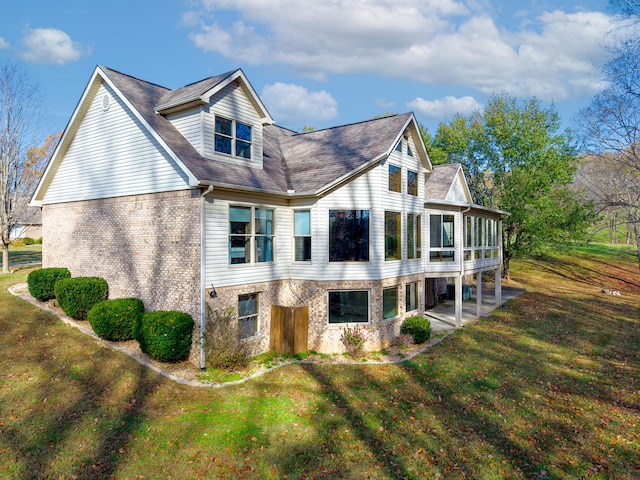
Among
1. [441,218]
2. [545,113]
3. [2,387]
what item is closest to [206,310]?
[2,387]

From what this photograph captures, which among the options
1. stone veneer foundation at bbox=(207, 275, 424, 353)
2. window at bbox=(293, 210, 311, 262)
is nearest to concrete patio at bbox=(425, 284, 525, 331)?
stone veneer foundation at bbox=(207, 275, 424, 353)

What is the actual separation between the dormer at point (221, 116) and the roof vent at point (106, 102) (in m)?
1.84

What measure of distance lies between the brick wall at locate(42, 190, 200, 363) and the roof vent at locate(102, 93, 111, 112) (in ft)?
10.9

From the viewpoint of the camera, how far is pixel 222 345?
11.5 m

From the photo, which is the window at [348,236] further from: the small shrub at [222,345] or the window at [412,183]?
the small shrub at [222,345]

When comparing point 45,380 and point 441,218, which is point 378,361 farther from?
point 45,380

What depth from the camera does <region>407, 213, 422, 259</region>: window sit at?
16.0m

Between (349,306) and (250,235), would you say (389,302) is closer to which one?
(349,306)

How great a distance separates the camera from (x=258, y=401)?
383 inches

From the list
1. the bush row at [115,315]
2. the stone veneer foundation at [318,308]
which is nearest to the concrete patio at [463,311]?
the stone veneer foundation at [318,308]

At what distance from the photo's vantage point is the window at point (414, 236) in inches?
631

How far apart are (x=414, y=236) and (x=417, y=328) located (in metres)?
3.86

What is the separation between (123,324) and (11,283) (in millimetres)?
11173

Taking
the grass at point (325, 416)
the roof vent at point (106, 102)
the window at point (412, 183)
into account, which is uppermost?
the roof vent at point (106, 102)
